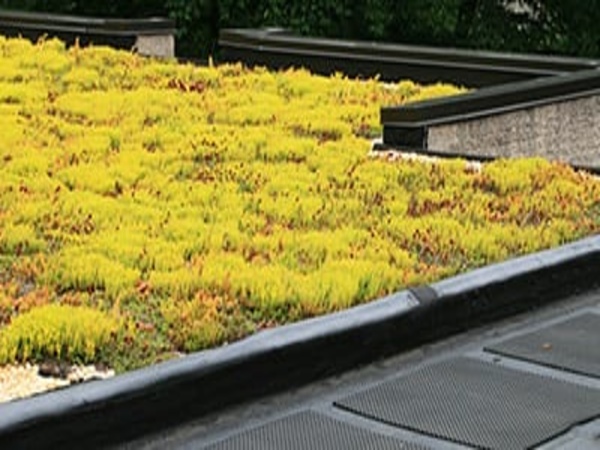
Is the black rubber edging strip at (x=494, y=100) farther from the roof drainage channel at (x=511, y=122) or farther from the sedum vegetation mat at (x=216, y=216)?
the sedum vegetation mat at (x=216, y=216)

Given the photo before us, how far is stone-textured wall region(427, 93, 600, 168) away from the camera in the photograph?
1138 centimetres

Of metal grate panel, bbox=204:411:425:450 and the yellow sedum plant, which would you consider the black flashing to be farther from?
metal grate panel, bbox=204:411:425:450

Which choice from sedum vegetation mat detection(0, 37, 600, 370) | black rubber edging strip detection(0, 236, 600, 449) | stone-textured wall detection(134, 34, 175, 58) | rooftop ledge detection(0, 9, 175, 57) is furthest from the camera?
stone-textured wall detection(134, 34, 175, 58)

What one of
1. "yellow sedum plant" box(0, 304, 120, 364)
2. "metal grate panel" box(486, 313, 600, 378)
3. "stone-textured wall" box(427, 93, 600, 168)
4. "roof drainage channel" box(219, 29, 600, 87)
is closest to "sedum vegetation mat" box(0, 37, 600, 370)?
"yellow sedum plant" box(0, 304, 120, 364)

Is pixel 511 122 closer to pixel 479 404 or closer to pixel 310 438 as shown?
pixel 479 404

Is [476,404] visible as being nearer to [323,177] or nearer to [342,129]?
[323,177]

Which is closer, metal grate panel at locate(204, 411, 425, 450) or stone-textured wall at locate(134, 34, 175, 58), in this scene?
metal grate panel at locate(204, 411, 425, 450)

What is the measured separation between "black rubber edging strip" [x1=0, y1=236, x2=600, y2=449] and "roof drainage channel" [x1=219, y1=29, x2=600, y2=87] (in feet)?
24.3

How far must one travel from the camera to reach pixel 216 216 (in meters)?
7.71

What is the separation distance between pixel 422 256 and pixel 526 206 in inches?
57.0

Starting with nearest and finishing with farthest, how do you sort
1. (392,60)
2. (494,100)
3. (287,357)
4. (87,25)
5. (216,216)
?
1. (287,357)
2. (216,216)
3. (494,100)
4. (392,60)
5. (87,25)

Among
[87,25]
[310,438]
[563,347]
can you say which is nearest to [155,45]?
[87,25]

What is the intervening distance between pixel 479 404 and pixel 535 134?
7682 mm

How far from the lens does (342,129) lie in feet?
36.3
